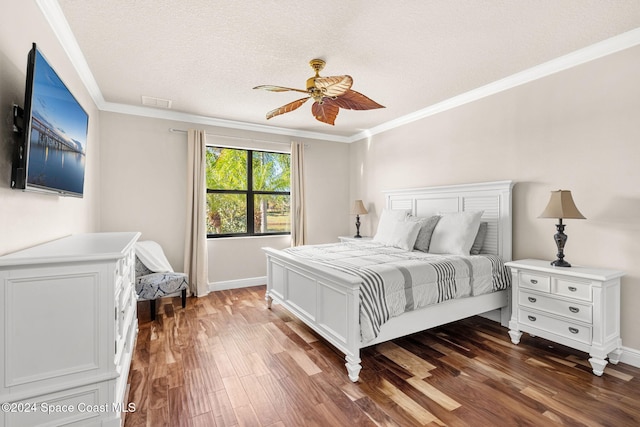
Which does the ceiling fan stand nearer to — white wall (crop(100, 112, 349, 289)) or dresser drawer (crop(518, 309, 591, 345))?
white wall (crop(100, 112, 349, 289))

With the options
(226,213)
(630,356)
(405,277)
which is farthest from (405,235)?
(226,213)

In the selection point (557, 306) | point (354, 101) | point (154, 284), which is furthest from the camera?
point (154, 284)

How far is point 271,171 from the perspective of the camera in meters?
5.13

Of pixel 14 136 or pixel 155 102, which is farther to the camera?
pixel 155 102

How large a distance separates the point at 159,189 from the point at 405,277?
3462mm

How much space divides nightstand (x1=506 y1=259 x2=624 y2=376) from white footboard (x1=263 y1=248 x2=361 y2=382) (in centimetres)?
162

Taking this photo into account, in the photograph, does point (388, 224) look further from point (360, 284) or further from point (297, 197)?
point (360, 284)

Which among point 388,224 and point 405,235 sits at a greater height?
point 388,224

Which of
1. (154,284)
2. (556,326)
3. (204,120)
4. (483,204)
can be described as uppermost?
(204,120)

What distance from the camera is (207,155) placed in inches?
184

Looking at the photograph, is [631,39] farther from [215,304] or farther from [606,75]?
[215,304]

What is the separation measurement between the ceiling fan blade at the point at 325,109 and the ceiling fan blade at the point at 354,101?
45 millimetres

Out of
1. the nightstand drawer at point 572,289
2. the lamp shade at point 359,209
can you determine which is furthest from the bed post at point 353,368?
the lamp shade at point 359,209

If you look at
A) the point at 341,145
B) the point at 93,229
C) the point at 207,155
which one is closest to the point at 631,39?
the point at 341,145
